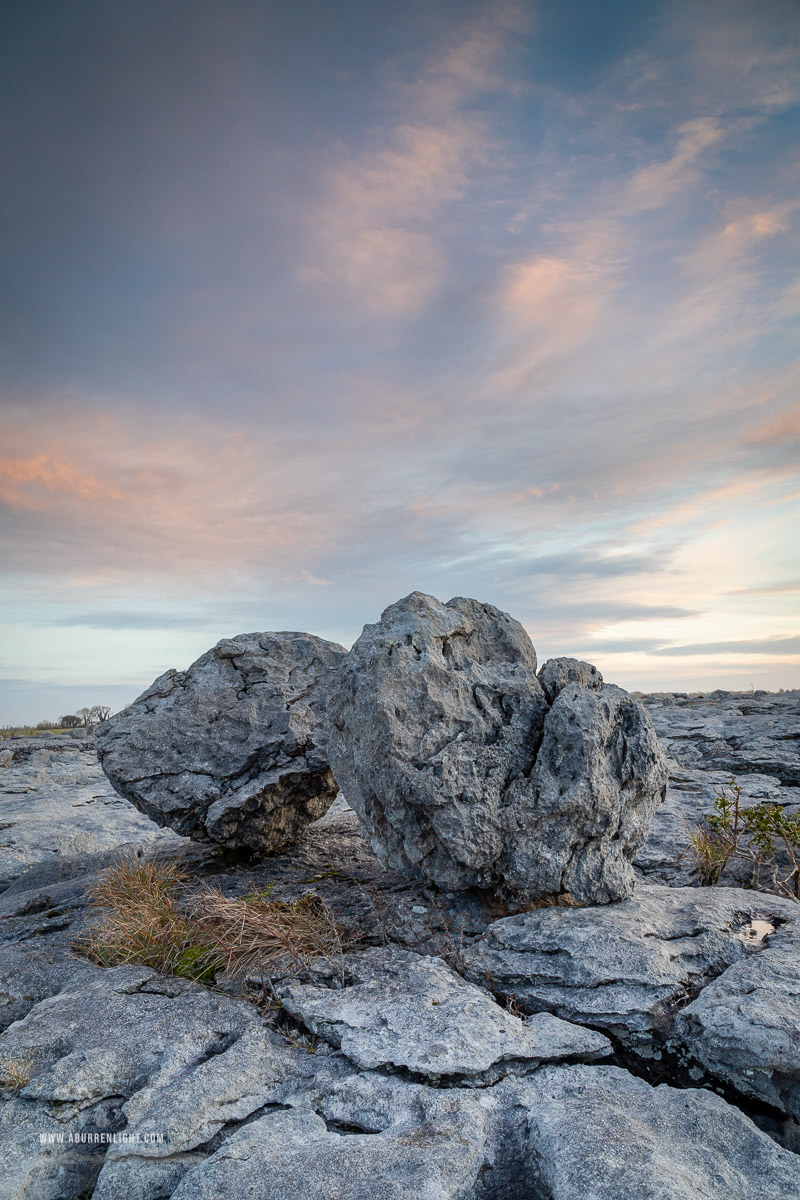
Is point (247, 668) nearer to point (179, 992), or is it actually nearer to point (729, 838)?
point (179, 992)

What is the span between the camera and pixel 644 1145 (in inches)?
152

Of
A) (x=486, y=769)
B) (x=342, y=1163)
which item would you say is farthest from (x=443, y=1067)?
(x=486, y=769)

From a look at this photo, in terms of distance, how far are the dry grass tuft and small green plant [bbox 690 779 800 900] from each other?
16.4 ft

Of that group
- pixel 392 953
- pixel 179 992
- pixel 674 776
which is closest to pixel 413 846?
pixel 392 953

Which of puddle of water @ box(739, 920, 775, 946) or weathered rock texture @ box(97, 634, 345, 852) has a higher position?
weathered rock texture @ box(97, 634, 345, 852)

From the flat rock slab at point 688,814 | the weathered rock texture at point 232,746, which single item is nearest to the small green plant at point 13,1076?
the weathered rock texture at point 232,746

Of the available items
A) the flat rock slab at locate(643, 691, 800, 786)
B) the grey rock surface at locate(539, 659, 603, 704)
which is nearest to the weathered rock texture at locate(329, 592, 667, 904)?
the grey rock surface at locate(539, 659, 603, 704)

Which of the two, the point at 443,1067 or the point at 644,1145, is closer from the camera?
the point at 644,1145

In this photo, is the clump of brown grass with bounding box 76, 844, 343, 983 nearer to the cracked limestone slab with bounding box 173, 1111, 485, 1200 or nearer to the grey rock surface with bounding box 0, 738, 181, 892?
the cracked limestone slab with bounding box 173, 1111, 485, 1200

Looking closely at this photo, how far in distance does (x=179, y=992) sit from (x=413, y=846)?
259 centimetres

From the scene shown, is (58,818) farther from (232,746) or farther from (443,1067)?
(443,1067)

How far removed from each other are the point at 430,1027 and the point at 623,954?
1.92 metres

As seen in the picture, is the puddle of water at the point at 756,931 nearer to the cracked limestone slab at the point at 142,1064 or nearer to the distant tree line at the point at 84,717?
the cracked limestone slab at the point at 142,1064

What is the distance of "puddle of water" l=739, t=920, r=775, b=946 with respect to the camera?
6.15 meters
